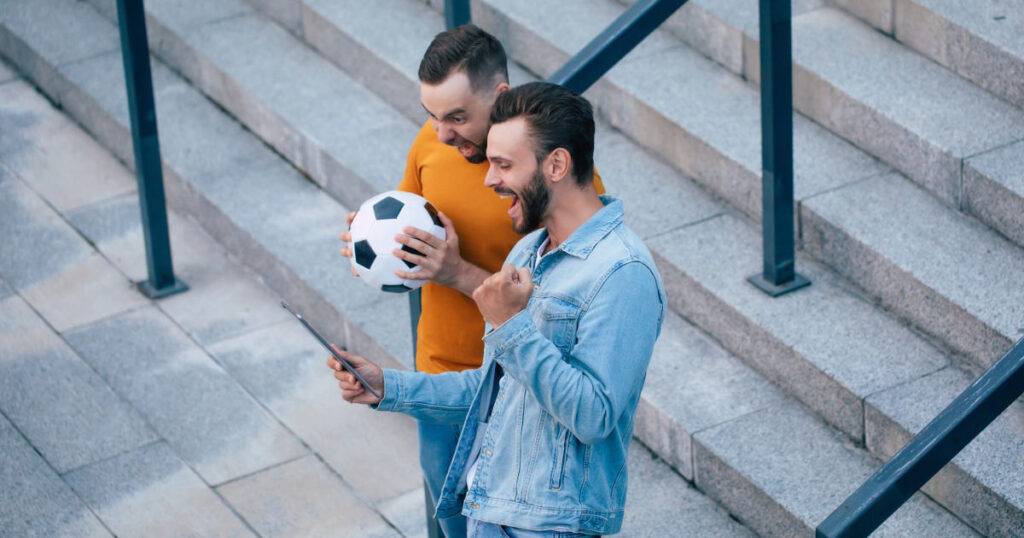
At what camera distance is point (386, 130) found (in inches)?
249

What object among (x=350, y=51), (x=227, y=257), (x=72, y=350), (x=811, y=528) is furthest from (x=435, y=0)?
(x=811, y=528)

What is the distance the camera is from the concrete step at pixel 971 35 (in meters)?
5.14

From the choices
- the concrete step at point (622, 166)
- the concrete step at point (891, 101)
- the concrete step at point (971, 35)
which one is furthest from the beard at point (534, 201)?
the concrete step at point (971, 35)

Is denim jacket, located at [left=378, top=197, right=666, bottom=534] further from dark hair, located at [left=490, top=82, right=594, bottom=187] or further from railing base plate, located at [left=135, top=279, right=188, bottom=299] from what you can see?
railing base plate, located at [left=135, top=279, right=188, bottom=299]

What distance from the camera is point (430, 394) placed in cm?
340

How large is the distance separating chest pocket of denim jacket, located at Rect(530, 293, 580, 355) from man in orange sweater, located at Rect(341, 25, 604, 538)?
0.49m

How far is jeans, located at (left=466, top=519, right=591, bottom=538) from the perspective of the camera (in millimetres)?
3152

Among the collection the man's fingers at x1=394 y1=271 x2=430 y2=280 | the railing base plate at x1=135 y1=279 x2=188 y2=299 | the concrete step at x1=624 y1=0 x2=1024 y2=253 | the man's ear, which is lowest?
the railing base plate at x1=135 y1=279 x2=188 y2=299

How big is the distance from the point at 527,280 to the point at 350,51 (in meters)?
3.97

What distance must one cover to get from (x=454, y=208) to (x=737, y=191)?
6.39 feet

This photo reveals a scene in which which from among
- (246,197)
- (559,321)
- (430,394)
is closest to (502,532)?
(430,394)

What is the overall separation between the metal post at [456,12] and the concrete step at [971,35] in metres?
1.86

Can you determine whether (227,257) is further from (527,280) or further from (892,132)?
(527,280)

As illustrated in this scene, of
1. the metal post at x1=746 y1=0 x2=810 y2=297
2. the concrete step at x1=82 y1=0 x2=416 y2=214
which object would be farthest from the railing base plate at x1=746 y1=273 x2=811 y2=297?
the concrete step at x1=82 y1=0 x2=416 y2=214
